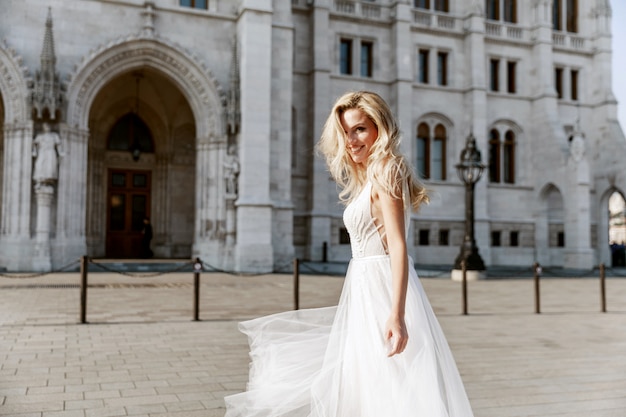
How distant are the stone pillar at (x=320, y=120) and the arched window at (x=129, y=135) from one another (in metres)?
7.14

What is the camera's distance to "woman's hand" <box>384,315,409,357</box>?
2494mm

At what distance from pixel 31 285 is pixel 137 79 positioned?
12.0m

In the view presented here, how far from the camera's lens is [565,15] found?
3206 centimetres

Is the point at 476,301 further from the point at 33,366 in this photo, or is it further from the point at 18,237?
the point at 18,237

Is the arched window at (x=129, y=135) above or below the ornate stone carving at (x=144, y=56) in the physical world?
below

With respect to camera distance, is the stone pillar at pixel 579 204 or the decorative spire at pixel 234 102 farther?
the stone pillar at pixel 579 204

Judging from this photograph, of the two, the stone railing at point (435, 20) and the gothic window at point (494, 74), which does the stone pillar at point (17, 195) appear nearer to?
the stone railing at point (435, 20)

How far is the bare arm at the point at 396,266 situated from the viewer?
2506mm

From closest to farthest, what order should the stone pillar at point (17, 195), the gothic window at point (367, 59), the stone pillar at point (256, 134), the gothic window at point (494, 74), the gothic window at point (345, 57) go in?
the stone pillar at point (17, 195) → the stone pillar at point (256, 134) → the gothic window at point (345, 57) → the gothic window at point (367, 59) → the gothic window at point (494, 74)

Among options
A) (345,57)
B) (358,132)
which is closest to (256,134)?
(345,57)

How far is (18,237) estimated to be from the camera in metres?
17.7

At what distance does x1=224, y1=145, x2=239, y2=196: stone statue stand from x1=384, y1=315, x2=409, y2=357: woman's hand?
17.8 m

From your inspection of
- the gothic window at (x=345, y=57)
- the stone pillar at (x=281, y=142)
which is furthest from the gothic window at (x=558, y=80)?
the stone pillar at (x=281, y=142)

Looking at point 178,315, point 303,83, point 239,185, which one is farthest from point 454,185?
point 178,315
